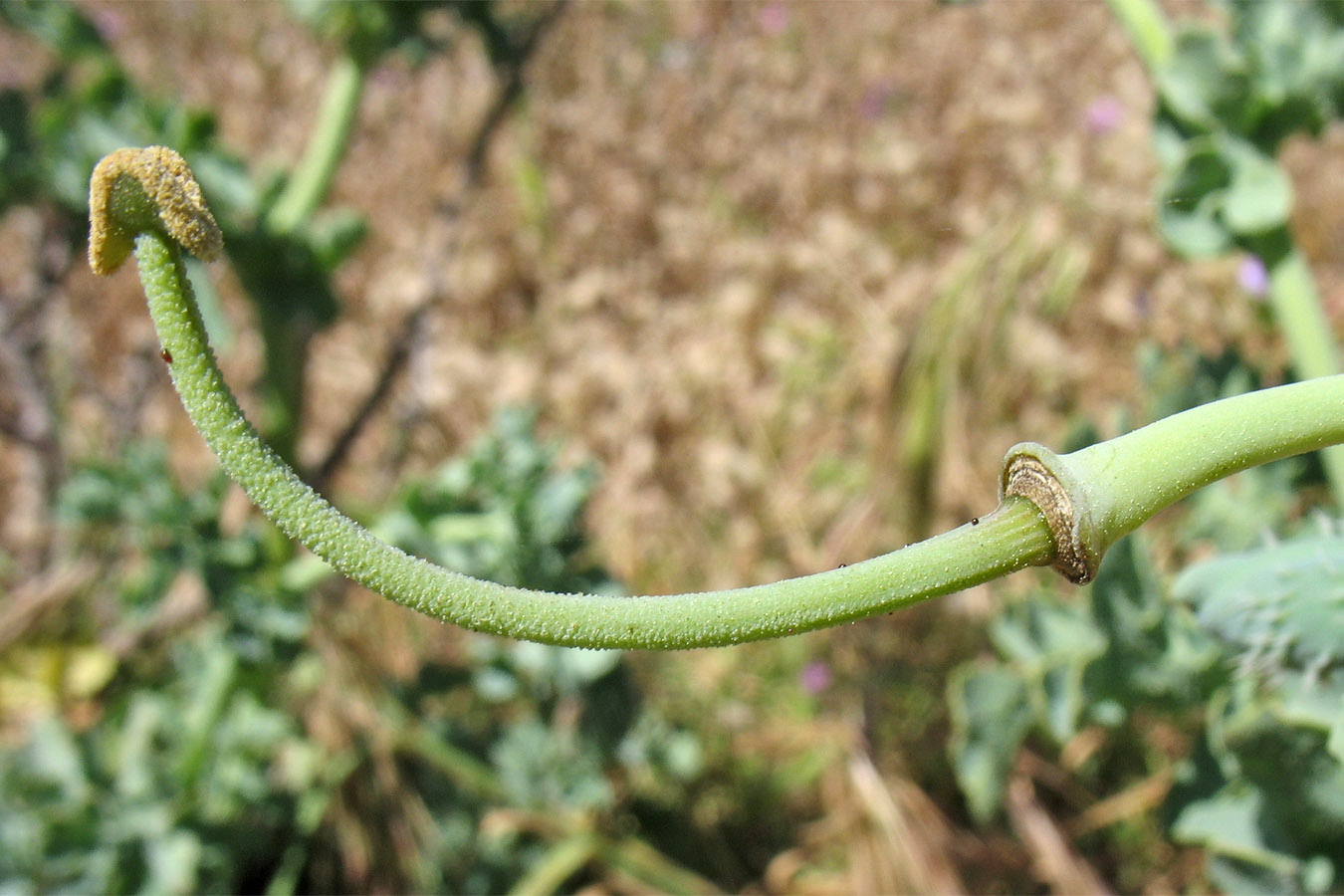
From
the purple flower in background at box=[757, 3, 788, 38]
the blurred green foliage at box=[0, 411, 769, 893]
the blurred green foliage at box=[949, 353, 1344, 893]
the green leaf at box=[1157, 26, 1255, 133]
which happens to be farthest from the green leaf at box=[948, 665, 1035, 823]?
the purple flower in background at box=[757, 3, 788, 38]

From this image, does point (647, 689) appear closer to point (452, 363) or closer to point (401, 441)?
point (401, 441)

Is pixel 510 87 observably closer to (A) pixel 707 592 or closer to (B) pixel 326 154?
(B) pixel 326 154

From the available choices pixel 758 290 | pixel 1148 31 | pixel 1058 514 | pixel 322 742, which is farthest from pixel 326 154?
pixel 758 290

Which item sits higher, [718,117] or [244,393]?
[718,117]

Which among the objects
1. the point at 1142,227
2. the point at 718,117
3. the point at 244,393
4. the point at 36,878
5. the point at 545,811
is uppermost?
the point at 718,117

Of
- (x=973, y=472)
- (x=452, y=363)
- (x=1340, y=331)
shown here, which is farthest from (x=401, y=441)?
(x=1340, y=331)

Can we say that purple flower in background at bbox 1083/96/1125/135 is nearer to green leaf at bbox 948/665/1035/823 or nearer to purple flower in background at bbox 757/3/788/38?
purple flower in background at bbox 757/3/788/38
